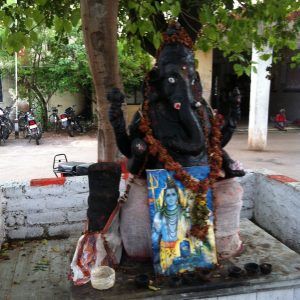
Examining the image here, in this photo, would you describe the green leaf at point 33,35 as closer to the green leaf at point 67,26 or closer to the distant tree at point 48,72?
the green leaf at point 67,26

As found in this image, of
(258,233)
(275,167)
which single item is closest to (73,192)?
(258,233)

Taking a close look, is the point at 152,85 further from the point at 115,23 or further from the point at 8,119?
the point at 8,119

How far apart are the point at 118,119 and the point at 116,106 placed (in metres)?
0.11

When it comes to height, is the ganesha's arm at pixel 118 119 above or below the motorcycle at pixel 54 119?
above

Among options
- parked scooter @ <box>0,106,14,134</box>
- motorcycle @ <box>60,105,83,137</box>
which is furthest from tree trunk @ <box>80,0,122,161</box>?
motorcycle @ <box>60,105,83,137</box>

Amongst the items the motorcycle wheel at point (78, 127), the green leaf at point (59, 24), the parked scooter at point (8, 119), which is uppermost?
the green leaf at point (59, 24)

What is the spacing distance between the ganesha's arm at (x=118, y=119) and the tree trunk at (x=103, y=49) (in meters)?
1.07

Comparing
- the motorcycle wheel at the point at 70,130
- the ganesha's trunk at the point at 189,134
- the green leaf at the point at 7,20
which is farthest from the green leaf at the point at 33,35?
the motorcycle wheel at the point at 70,130

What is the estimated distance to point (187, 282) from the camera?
2.75 m

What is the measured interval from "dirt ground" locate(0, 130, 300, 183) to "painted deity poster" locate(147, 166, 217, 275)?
19.6 feet

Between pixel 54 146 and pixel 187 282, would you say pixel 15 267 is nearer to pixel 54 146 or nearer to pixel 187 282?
pixel 187 282

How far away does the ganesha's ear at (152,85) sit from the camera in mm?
2940

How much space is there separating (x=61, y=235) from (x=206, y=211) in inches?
78.2

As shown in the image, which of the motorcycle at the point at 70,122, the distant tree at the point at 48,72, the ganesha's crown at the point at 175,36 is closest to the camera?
the ganesha's crown at the point at 175,36
